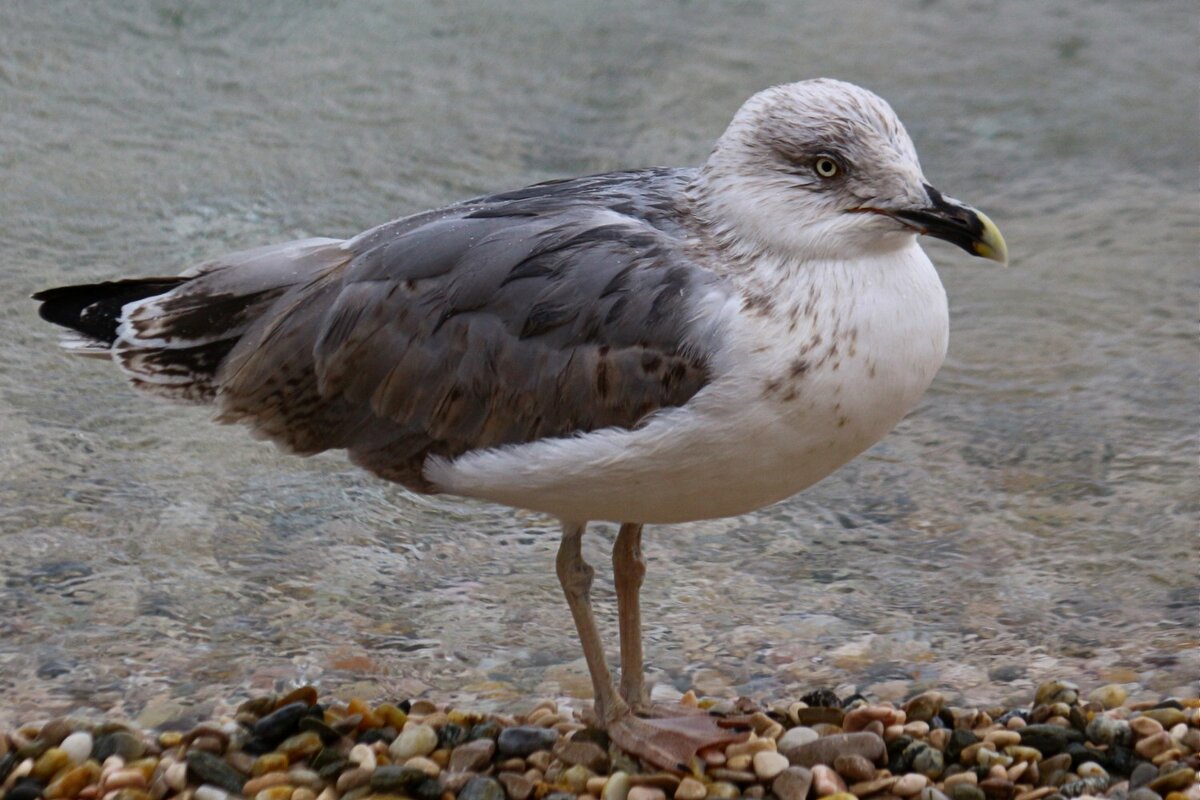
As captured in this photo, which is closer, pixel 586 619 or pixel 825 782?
pixel 825 782

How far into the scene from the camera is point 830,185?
417 cm

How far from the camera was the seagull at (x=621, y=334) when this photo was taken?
4.07 metres

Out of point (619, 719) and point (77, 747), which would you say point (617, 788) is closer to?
point (619, 719)

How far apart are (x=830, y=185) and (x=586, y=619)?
141 centimetres

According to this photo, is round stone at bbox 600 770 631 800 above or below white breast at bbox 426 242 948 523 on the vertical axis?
below

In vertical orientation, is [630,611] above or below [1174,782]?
above

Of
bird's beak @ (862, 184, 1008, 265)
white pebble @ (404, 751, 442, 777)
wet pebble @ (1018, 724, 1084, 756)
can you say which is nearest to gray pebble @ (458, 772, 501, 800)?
white pebble @ (404, 751, 442, 777)

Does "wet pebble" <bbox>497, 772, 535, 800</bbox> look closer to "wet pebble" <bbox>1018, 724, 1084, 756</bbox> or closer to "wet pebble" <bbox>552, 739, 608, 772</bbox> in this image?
"wet pebble" <bbox>552, 739, 608, 772</bbox>

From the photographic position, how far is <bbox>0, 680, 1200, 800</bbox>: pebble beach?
14.4 feet

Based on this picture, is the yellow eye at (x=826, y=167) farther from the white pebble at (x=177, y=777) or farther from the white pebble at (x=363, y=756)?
the white pebble at (x=177, y=777)

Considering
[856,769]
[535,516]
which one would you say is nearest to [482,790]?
[856,769]

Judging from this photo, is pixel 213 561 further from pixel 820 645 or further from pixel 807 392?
pixel 807 392

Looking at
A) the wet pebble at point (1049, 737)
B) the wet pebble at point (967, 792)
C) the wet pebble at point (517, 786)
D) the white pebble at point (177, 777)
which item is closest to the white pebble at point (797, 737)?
the wet pebble at point (967, 792)

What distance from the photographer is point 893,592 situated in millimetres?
5488
